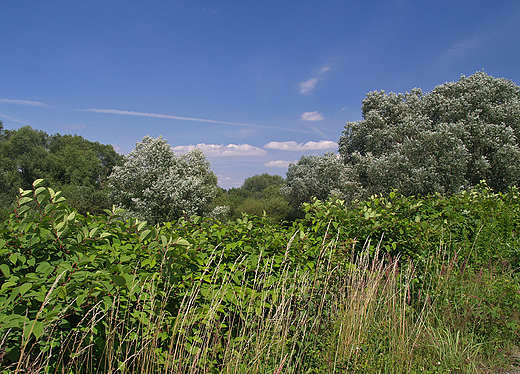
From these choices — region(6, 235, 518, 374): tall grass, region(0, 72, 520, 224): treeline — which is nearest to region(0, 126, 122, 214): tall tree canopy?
region(0, 72, 520, 224): treeline

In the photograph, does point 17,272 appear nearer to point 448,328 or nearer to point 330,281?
point 330,281

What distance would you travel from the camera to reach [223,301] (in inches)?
87.9

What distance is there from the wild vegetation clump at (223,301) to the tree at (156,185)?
55.3 feet

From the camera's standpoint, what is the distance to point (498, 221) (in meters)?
4.71

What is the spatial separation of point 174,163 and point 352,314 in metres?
22.1

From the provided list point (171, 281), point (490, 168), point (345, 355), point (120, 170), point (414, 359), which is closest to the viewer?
point (171, 281)

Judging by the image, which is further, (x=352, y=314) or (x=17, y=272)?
(x=352, y=314)

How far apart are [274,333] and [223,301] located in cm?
43

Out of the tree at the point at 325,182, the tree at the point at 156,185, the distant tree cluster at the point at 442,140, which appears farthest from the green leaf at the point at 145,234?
the tree at the point at 325,182

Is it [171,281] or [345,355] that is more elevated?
[171,281]

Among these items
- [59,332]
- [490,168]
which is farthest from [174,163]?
[59,332]

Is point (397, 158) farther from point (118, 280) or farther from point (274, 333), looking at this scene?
point (118, 280)

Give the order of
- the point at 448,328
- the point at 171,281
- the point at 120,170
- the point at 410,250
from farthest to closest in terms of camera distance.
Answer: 1. the point at 120,170
2. the point at 410,250
3. the point at 448,328
4. the point at 171,281

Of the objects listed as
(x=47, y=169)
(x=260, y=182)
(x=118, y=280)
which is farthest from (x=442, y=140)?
(x=260, y=182)
